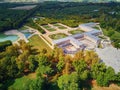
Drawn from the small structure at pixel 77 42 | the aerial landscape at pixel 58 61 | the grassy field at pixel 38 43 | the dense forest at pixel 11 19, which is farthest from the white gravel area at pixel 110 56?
the dense forest at pixel 11 19

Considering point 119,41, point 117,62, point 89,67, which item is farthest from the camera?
point 119,41

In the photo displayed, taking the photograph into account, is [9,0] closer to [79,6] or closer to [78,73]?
[79,6]

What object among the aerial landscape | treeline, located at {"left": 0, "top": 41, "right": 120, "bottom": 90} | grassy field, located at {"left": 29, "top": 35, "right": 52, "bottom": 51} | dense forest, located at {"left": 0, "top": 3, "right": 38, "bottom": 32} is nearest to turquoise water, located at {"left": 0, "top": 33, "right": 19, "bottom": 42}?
the aerial landscape

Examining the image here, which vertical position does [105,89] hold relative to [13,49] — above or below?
below

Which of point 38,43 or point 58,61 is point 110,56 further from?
point 38,43

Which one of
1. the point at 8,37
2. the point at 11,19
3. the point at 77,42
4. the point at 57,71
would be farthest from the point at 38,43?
the point at 11,19

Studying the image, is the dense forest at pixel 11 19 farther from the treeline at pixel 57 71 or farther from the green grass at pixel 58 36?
the treeline at pixel 57 71

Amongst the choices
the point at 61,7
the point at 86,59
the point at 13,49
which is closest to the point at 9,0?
the point at 61,7
